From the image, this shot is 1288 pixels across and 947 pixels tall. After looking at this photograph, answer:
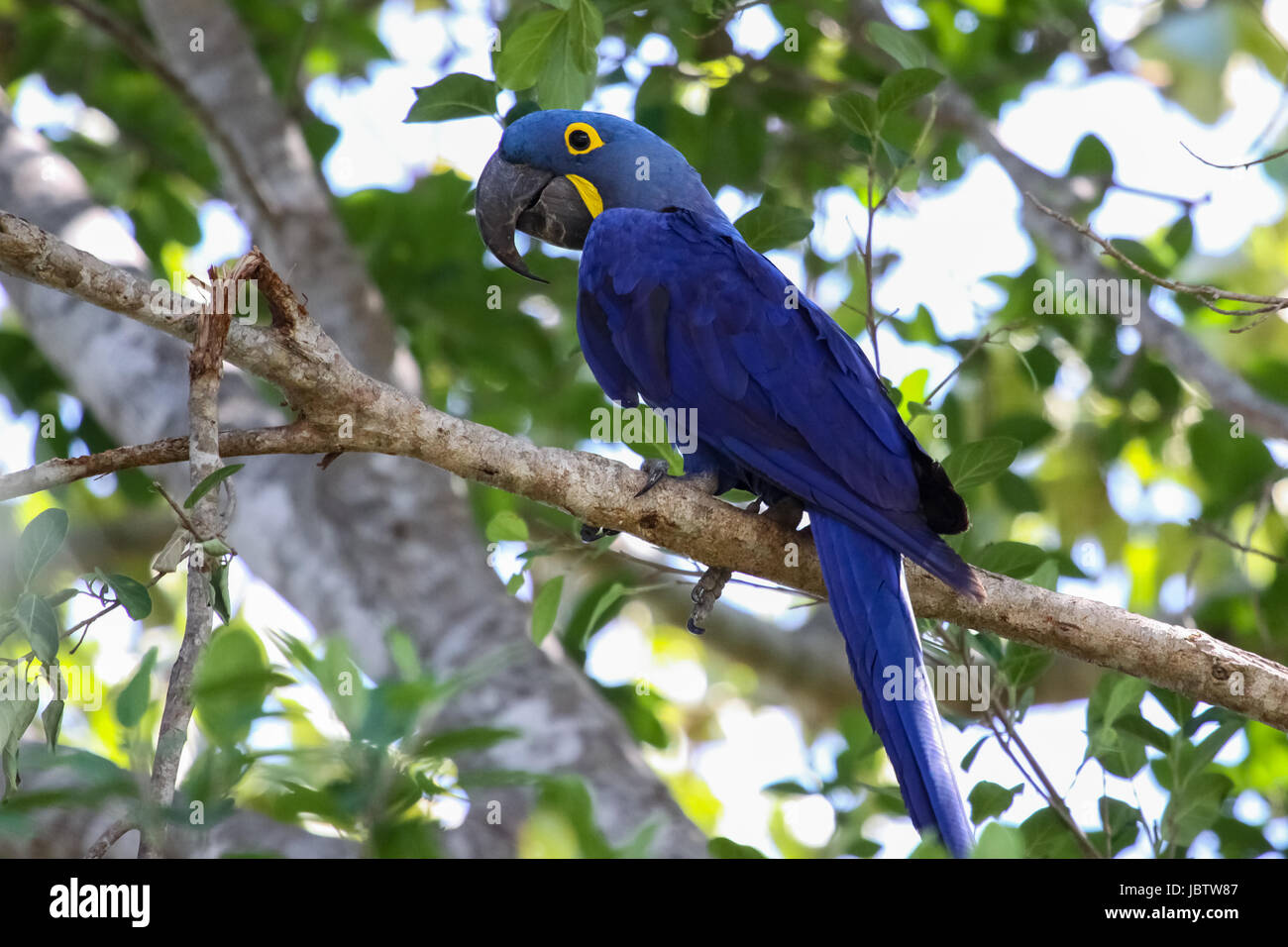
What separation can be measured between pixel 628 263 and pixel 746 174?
1617mm

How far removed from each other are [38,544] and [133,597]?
228 millimetres

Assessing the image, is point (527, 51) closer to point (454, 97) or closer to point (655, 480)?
point (454, 97)

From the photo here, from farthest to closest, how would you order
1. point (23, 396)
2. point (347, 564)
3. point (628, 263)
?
point (23, 396) < point (347, 564) < point (628, 263)

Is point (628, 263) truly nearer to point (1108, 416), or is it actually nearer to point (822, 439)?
point (822, 439)

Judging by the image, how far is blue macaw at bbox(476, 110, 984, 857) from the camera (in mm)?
2695

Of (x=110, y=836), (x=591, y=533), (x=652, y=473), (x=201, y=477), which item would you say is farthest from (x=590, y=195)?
(x=110, y=836)

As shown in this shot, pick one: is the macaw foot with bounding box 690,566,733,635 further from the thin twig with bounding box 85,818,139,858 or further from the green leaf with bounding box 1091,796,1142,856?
the thin twig with bounding box 85,818,139,858

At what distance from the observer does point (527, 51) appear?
317cm

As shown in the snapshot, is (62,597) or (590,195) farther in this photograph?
(590,195)

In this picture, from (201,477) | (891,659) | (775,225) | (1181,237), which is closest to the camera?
(201,477)

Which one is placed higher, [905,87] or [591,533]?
[905,87]
